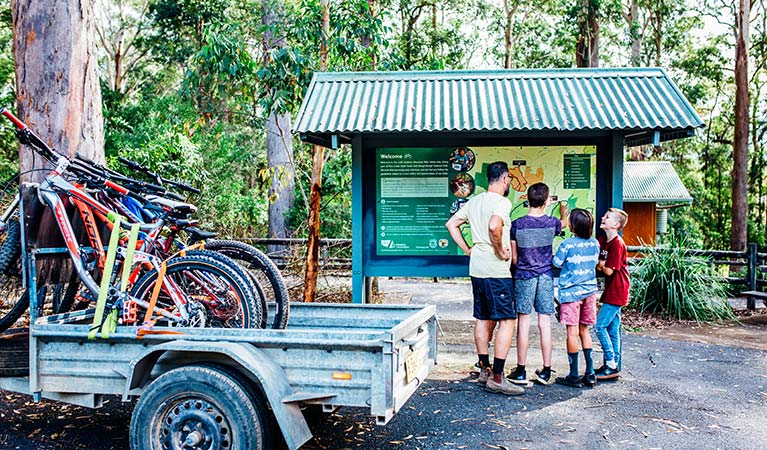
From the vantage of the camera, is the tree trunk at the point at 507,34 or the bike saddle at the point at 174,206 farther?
the tree trunk at the point at 507,34

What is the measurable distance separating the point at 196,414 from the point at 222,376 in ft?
0.84

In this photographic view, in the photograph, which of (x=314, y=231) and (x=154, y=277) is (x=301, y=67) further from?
(x=154, y=277)

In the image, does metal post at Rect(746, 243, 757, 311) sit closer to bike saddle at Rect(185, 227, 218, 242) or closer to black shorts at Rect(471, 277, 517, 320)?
black shorts at Rect(471, 277, 517, 320)

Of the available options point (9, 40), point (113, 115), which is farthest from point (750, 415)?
point (9, 40)

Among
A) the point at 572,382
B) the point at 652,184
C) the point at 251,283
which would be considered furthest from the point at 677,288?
the point at 652,184

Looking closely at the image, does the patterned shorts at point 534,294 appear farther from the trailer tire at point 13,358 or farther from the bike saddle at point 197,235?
the trailer tire at point 13,358

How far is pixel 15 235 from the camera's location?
15.1 ft

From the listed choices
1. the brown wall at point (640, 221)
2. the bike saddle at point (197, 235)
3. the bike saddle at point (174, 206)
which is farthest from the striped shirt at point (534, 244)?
the brown wall at point (640, 221)

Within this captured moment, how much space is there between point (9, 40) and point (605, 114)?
20573 millimetres

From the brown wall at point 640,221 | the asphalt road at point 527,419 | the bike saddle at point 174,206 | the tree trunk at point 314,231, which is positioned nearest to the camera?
the asphalt road at point 527,419

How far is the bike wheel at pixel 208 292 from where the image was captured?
429 centimetres

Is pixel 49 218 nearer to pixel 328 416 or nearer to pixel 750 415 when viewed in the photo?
pixel 328 416

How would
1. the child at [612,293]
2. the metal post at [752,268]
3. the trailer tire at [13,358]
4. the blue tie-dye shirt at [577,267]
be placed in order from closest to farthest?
the trailer tire at [13,358], the blue tie-dye shirt at [577,267], the child at [612,293], the metal post at [752,268]

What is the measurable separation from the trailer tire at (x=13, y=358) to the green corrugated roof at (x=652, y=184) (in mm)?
19165
